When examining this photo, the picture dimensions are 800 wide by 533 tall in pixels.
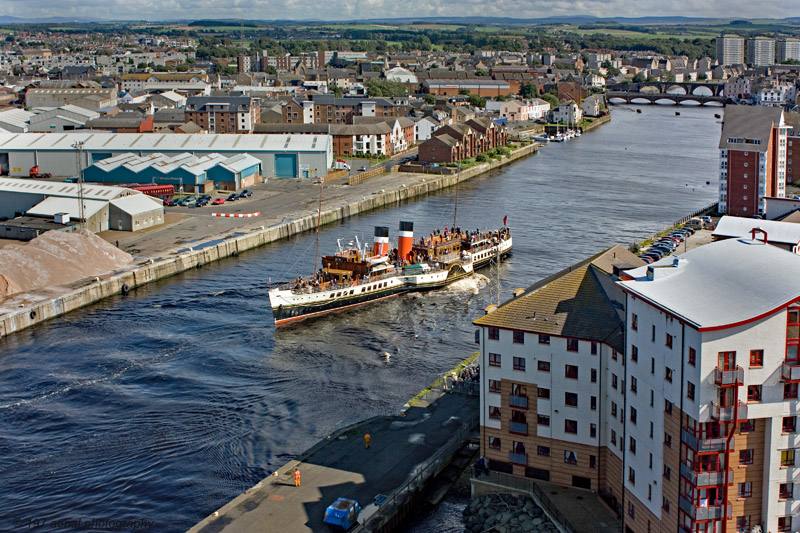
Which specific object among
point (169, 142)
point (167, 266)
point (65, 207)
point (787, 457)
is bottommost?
point (167, 266)

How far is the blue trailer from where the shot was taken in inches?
604

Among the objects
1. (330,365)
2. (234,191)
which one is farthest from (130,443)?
(234,191)

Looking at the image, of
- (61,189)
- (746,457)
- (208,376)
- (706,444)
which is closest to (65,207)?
(61,189)

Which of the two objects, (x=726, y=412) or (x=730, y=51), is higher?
(x=730, y=51)

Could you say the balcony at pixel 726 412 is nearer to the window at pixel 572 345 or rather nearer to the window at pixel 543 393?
the window at pixel 572 345

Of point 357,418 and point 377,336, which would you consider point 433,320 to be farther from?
point 357,418

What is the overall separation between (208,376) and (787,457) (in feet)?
47.1

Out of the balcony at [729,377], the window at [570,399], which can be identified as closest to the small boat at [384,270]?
the window at [570,399]

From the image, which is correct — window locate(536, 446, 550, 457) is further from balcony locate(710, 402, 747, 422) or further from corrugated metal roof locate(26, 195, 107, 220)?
corrugated metal roof locate(26, 195, 107, 220)

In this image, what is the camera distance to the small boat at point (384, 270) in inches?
1150

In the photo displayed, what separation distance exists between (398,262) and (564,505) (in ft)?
58.6

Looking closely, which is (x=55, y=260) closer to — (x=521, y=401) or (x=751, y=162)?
(x=521, y=401)

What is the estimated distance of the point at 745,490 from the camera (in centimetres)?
1341

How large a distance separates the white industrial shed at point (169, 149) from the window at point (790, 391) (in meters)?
41.0
